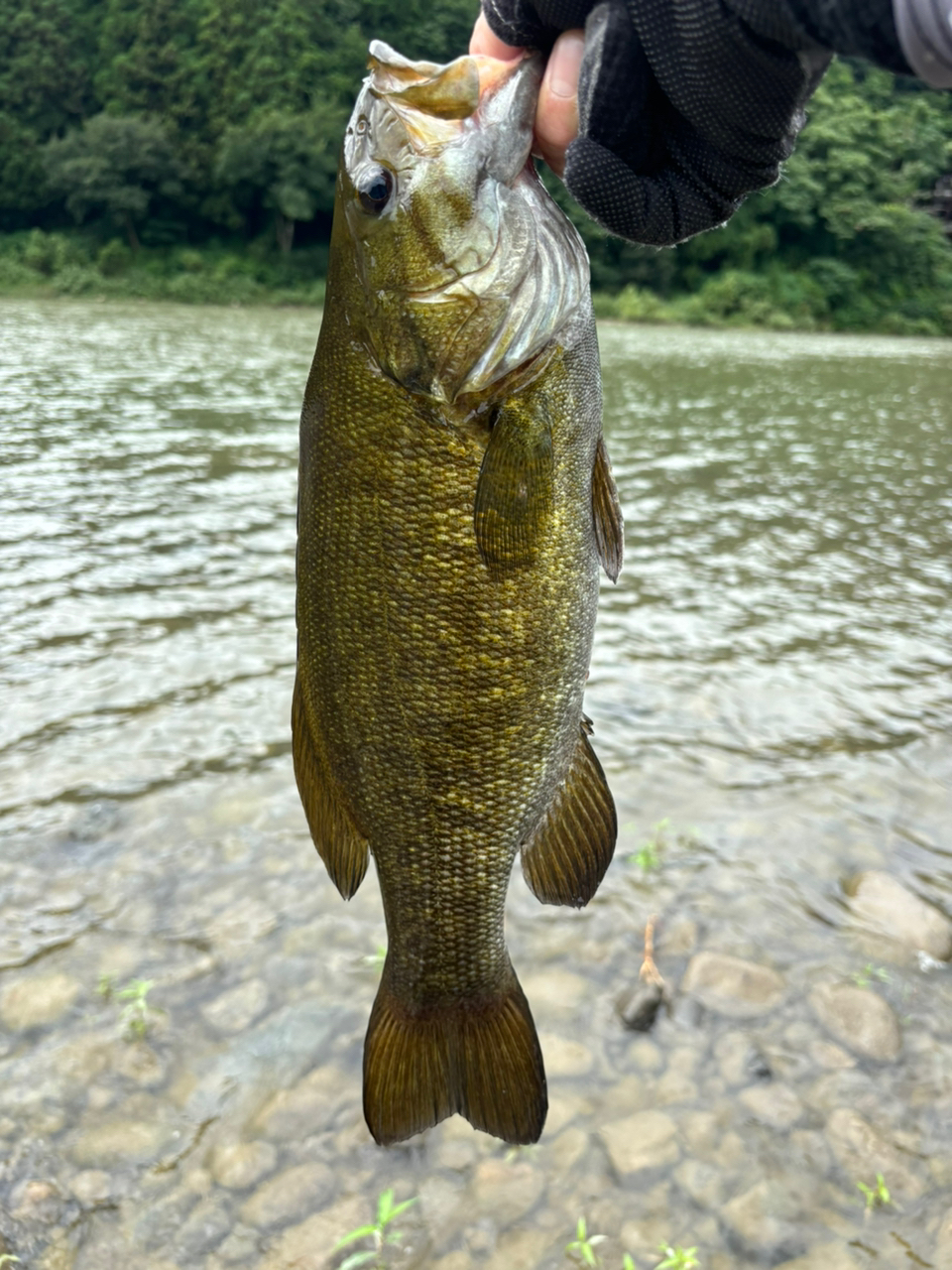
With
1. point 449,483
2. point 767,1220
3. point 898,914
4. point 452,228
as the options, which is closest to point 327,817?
point 449,483

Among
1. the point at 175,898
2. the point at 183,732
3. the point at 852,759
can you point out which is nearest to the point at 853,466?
the point at 852,759

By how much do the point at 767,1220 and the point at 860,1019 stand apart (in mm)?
851

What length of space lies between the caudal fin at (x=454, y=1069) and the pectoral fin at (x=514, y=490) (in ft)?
3.09

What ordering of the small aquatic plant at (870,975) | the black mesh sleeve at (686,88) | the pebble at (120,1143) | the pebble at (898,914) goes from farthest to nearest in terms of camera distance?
the pebble at (898,914) → the small aquatic plant at (870,975) → the pebble at (120,1143) → the black mesh sleeve at (686,88)

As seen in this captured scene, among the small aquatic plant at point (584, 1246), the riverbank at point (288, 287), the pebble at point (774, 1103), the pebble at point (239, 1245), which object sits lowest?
the riverbank at point (288, 287)

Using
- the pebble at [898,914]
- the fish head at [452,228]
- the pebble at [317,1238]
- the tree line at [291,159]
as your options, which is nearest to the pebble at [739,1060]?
the pebble at [898,914]

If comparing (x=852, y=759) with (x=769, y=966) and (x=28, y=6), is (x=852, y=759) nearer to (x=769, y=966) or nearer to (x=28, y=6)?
(x=769, y=966)

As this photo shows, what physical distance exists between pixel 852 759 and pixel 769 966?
1801mm

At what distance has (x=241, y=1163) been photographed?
2.65m

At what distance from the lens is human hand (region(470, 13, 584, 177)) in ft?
5.12

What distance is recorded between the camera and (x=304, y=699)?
189 centimetres

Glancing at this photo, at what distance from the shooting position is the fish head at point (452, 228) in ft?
5.37

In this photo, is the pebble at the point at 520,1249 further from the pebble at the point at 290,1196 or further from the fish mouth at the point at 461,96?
the fish mouth at the point at 461,96

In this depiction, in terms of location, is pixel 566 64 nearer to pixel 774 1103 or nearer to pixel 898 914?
pixel 774 1103
